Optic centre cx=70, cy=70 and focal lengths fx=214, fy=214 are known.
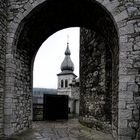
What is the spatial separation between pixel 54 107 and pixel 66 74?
2519 centimetres

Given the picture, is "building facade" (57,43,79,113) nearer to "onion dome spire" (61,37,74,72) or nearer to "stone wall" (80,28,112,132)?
"onion dome spire" (61,37,74,72)

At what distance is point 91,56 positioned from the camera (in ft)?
25.6

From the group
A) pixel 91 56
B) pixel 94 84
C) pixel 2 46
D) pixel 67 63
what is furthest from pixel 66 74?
pixel 2 46

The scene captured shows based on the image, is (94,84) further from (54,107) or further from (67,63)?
(67,63)

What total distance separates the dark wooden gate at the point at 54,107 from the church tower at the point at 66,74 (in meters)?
23.4

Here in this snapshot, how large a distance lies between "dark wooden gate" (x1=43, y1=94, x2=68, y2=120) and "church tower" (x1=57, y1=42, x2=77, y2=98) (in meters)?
23.4

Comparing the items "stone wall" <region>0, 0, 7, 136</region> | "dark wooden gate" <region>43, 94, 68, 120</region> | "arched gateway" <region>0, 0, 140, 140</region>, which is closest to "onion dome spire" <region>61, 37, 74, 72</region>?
"dark wooden gate" <region>43, 94, 68, 120</region>

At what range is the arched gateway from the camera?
445 cm

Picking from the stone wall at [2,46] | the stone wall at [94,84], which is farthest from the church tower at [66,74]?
A: the stone wall at [2,46]

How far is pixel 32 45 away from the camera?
21.3 ft

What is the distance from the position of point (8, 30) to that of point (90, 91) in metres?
3.74

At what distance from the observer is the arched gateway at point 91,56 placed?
4.45m

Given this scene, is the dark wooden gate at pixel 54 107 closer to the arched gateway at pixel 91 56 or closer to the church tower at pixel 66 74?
the arched gateway at pixel 91 56

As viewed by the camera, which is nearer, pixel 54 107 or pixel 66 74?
pixel 54 107
